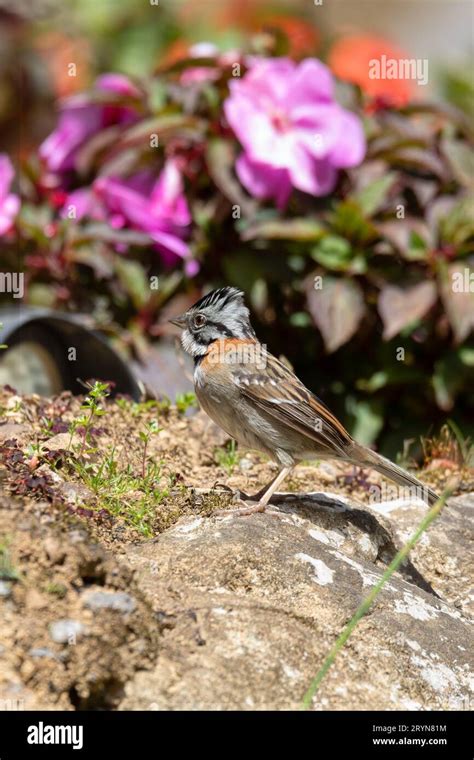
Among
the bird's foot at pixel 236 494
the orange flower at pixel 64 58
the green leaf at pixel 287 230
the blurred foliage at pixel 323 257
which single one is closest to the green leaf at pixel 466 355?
the blurred foliage at pixel 323 257

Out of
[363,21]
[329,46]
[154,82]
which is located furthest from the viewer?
[363,21]

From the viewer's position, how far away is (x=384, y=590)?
3.81 m

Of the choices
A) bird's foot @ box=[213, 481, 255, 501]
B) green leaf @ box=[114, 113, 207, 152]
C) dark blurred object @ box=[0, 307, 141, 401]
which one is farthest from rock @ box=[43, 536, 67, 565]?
green leaf @ box=[114, 113, 207, 152]

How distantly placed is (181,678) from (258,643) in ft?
0.93

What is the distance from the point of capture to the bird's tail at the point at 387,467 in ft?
14.4

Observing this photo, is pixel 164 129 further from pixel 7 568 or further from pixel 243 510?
pixel 7 568

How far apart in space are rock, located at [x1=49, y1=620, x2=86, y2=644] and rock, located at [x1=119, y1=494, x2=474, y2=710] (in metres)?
0.21

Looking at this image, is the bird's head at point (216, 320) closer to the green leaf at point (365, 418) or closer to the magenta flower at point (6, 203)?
the green leaf at point (365, 418)

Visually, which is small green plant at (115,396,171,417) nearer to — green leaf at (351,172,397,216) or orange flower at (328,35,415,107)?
green leaf at (351,172,397,216)

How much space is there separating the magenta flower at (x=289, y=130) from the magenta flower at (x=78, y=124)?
2.91 feet

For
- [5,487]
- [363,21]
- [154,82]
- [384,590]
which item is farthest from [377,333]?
[363,21]

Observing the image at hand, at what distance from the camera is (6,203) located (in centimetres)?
657

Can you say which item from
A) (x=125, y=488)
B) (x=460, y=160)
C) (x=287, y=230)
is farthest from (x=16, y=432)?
(x=460, y=160)
